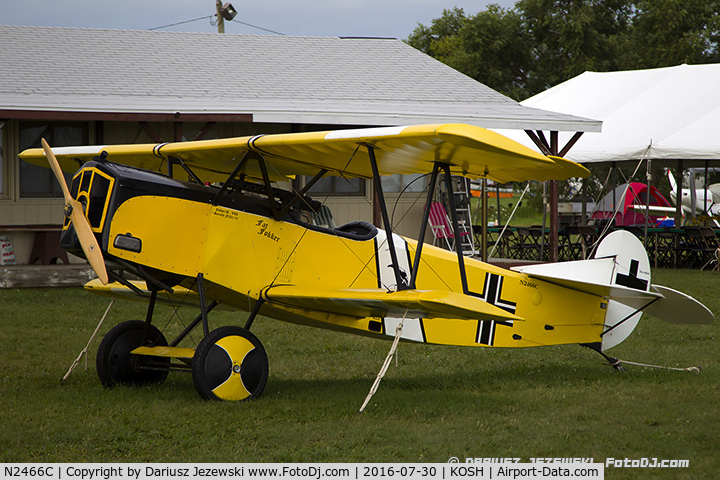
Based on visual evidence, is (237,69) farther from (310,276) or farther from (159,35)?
(310,276)

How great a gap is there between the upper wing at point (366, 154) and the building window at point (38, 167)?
25.3 feet

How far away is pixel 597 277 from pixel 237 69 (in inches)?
483

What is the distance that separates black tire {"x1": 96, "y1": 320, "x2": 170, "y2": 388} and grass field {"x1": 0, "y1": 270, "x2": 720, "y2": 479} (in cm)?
17

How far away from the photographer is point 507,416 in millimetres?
6078

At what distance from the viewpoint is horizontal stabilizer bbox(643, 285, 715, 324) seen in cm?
690

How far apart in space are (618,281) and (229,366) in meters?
3.85

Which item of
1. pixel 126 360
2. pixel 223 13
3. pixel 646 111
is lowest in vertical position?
pixel 126 360

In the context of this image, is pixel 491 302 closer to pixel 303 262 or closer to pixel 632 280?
→ pixel 632 280

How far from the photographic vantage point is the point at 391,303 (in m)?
5.85

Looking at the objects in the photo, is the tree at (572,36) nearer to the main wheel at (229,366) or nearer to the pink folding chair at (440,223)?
the pink folding chair at (440,223)

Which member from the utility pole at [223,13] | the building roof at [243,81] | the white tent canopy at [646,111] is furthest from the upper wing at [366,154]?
the utility pole at [223,13]

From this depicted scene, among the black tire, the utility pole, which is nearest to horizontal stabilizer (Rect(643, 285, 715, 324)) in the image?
the black tire

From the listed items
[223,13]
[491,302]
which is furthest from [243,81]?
[223,13]

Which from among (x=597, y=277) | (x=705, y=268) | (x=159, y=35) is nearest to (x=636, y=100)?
(x=705, y=268)
